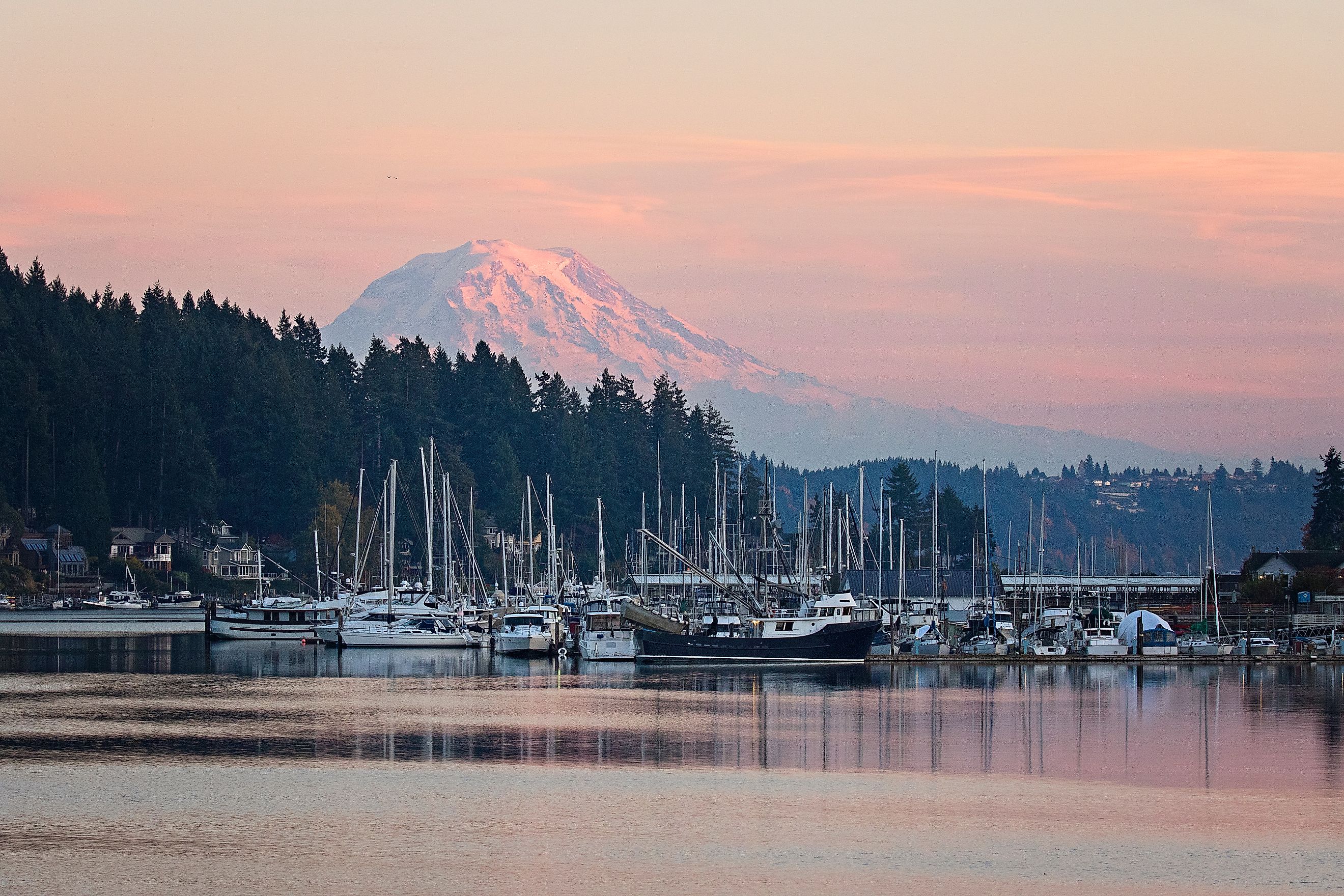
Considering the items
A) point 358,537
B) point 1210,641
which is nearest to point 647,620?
point 1210,641

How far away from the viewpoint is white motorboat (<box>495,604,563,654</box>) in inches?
4198

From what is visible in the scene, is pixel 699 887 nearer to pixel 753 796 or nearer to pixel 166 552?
pixel 753 796

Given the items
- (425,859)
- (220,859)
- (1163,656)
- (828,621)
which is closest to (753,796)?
(425,859)

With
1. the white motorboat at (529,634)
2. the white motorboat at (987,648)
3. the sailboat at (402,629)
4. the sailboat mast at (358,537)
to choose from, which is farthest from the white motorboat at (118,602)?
the white motorboat at (987,648)

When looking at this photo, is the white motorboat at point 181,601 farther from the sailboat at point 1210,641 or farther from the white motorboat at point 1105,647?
the white motorboat at point 1105,647

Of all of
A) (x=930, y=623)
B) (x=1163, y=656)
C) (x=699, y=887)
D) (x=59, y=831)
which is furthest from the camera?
(x=930, y=623)

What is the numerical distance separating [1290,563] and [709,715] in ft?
298

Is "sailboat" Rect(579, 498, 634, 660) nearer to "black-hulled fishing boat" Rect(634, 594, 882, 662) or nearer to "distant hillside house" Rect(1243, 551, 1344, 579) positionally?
"black-hulled fishing boat" Rect(634, 594, 882, 662)

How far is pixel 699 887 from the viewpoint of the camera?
32.7 metres

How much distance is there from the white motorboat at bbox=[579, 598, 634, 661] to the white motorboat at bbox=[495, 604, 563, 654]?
1890mm

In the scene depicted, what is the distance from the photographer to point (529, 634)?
10694cm

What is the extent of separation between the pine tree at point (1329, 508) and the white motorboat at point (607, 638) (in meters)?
75.6

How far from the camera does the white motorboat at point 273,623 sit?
123500 mm

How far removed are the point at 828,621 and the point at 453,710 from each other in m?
31.1
